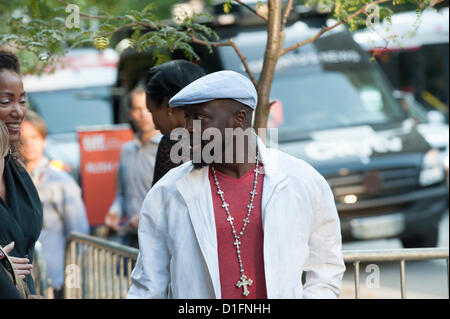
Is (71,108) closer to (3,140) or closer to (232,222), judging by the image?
(3,140)

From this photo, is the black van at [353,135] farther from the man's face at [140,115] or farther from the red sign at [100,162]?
the red sign at [100,162]

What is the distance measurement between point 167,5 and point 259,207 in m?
18.8

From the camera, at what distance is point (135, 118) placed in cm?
732

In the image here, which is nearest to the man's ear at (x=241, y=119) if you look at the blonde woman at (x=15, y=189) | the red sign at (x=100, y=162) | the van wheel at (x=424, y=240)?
the blonde woman at (x=15, y=189)

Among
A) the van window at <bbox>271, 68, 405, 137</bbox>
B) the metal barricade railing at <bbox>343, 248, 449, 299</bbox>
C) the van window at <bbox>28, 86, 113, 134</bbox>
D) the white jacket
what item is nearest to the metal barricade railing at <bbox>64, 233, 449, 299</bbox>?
the metal barricade railing at <bbox>343, 248, 449, 299</bbox>

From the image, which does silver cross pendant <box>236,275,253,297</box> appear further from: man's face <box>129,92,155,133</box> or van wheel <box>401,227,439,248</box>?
van wheel <box>401,227,439,248</box>

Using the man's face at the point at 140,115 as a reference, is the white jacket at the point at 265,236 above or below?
below

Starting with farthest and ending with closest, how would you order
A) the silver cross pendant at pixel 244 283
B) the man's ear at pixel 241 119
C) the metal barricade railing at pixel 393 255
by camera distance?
the metal barricade railing at pixel 393 255 → the man's ear at pixel 241 119 → the silver cross pendant at pixel 244 283

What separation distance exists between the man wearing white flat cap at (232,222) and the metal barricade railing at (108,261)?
1408 mm

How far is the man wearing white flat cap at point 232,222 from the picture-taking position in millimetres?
3018

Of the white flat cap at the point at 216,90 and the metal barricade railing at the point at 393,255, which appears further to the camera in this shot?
the metal barricade railing at the point at 393,255

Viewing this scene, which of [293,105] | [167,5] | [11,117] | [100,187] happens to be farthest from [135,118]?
[167,5]

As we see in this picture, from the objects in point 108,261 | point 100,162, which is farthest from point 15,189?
point 100,162

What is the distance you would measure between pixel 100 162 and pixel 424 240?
4653 millimetres
